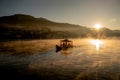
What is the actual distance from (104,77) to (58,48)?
41.4 meters

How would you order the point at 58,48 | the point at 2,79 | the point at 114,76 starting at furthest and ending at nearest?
1. the point at 58,48
2. the point at 114,76
3. the point at 2,79

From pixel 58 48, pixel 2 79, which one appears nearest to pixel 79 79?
pixel 2 79

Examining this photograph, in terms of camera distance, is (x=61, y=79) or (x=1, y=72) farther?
(x=1, y=72)

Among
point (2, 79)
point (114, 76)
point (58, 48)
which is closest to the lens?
point (2, 79)

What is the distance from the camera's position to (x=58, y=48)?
2717 inches

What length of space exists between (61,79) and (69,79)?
1.33 metres

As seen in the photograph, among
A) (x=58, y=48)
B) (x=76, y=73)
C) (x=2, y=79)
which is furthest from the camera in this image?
(x=58, y=48)

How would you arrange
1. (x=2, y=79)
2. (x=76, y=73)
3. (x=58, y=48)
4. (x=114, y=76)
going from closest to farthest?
1. (x=2, y=79)
2. (x=114, y=76)
3. (x=76, y=73)
4. (x=58, y=48)

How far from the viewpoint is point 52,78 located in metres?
27.7

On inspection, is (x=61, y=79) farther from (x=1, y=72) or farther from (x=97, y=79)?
(x=1, y=72)

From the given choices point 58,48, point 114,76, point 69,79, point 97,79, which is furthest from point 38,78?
point 58,48

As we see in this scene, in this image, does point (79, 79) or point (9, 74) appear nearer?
point (79, 79)

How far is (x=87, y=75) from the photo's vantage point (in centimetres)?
2969

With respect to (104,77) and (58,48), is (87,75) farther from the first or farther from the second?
(58,48)
